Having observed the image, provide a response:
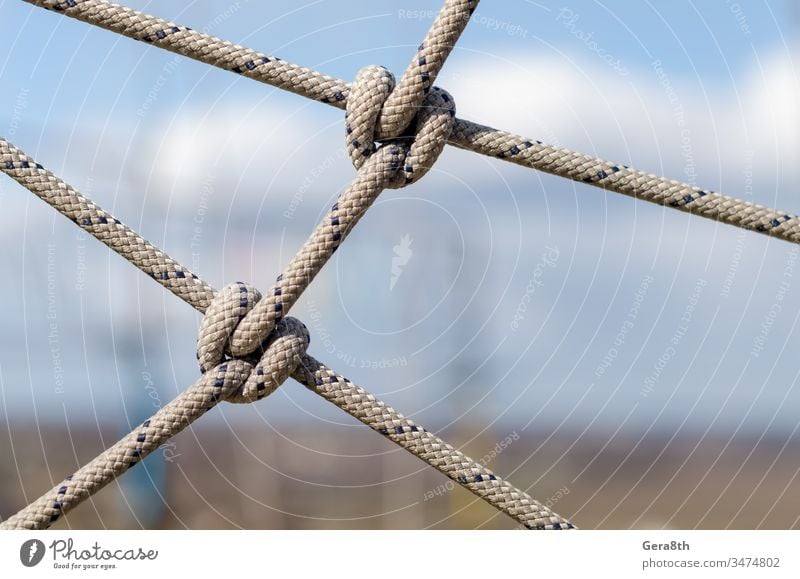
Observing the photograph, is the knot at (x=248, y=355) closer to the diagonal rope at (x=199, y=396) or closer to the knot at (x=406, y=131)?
the diagonal rope at (x=199, y=396)

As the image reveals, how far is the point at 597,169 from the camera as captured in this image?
2.82 feet

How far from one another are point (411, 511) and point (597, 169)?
2.73 meters

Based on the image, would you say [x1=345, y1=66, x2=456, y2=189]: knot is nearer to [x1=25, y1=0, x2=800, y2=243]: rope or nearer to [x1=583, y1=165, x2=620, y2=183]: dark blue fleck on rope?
[x1=25, y1=0, x2=800, y2=243]: rope

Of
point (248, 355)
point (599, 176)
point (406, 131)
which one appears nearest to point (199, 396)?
point (248, 355)

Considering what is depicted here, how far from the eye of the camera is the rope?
824 mm

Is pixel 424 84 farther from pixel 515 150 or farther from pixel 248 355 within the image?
pixel 248 355

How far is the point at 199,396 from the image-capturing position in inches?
31.2

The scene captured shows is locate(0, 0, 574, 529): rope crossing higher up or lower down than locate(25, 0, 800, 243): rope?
lower down

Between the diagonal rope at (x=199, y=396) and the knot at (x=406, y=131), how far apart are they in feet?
0.06

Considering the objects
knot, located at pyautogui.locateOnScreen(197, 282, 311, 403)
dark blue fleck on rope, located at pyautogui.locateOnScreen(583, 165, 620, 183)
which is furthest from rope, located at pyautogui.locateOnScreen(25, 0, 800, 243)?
knot, located at pyautogui.locateOnScreen(197, 282, 311, 403)

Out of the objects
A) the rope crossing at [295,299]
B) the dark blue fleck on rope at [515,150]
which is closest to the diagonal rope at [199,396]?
the rope crossing at [295,299]

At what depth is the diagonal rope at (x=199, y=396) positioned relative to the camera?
31.3 inches
